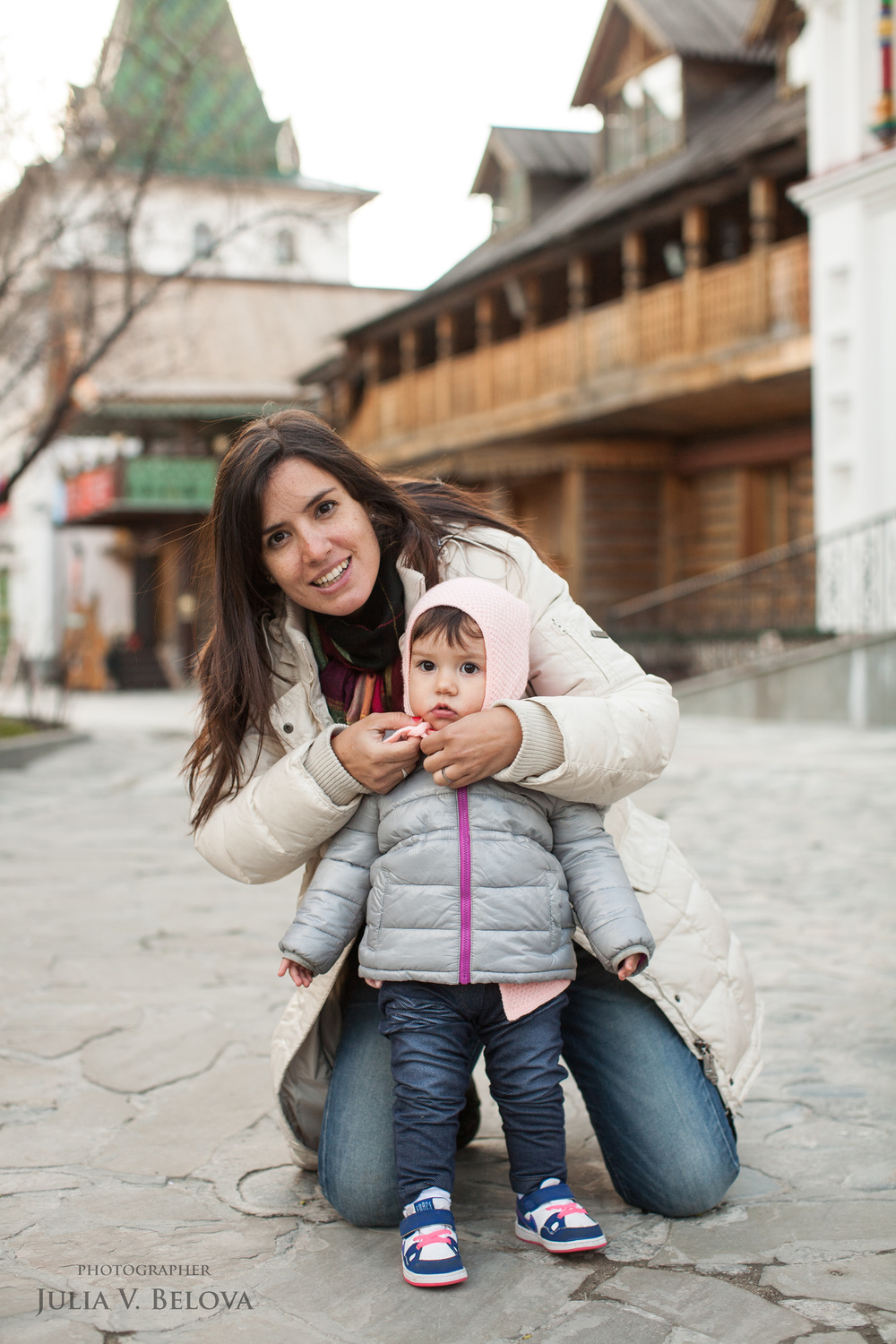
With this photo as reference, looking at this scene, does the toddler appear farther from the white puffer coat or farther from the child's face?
the white puffer coat

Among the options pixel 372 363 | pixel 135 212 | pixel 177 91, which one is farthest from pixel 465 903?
pixel 372 363

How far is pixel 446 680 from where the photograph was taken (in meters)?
2.47

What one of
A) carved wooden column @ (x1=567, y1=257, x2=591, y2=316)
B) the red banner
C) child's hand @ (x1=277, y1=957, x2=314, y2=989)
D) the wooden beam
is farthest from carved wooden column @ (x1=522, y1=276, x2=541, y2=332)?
child's hand @ (x1=277, y1=957, x2=314, y2=989)

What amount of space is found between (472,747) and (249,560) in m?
0.68

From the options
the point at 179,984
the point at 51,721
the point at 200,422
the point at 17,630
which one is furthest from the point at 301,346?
the point at 179,984

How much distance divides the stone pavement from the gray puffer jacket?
1.69 feet

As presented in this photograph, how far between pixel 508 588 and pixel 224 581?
0.59 m

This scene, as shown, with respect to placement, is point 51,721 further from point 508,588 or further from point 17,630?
point 17,630

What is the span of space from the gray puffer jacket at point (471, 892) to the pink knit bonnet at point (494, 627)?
195mm

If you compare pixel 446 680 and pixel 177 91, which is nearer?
pixel 446 680

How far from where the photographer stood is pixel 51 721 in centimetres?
1496

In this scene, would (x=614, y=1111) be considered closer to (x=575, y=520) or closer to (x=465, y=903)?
(x=465, y=903)

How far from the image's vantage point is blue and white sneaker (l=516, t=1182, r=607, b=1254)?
2258 mm

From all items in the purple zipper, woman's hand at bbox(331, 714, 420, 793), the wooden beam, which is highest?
the wooden beam
